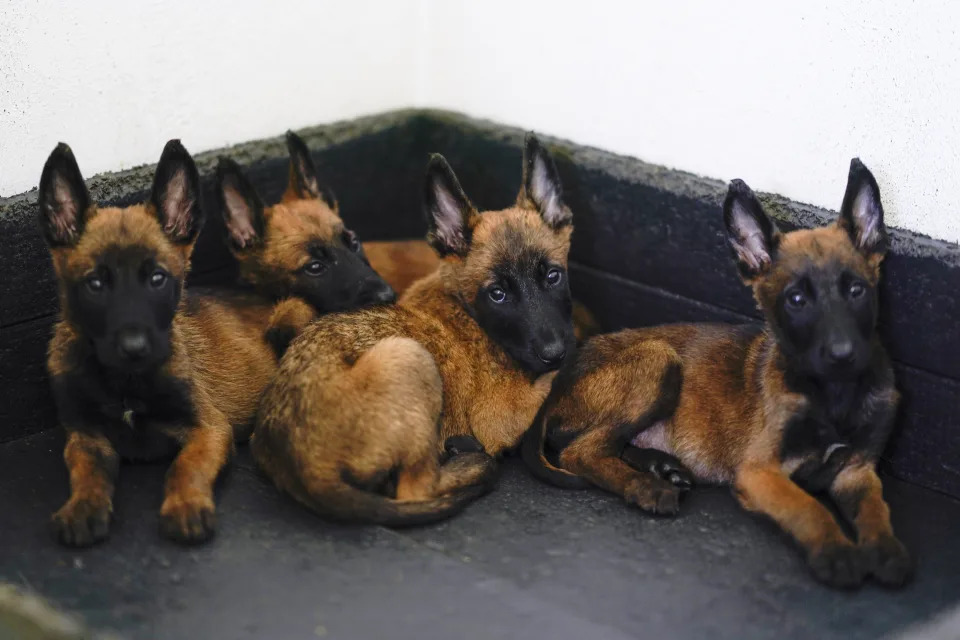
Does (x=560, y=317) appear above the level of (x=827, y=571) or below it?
above

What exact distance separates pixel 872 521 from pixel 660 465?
889 mm

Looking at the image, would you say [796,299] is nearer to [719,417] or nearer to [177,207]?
[719,417]

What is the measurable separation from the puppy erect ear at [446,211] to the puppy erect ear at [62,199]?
1372 mm

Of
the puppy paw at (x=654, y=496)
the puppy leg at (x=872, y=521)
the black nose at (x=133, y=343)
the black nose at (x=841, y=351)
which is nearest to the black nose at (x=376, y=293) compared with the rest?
the black nose at (x=133, y=343)

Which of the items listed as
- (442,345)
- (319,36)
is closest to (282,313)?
(442,345)

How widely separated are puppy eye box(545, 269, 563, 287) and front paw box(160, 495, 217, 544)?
5.27ft

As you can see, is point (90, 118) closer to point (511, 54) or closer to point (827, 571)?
point (511, 54)

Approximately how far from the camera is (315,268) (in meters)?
Answer: 4.81

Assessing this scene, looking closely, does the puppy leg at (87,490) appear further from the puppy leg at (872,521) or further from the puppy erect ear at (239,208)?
the puppy leg at (872,521)

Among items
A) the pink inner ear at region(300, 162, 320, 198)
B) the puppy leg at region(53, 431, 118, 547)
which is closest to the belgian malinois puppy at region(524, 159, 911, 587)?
the pink inner ear at region(300, 162, 320, 198)

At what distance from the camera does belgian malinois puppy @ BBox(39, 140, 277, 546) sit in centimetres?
390

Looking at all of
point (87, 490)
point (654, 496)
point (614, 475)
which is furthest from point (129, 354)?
point (654, 496)

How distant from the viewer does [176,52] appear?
504 cm

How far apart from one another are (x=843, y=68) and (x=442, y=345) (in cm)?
194
